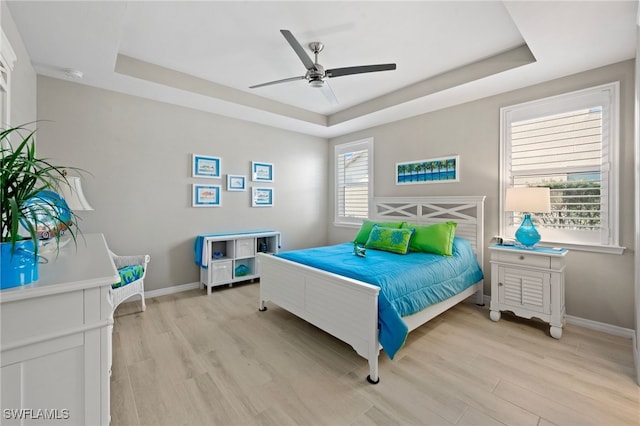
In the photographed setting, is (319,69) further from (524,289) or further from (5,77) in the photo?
(524,289)

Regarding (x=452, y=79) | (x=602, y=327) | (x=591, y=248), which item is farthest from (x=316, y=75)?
(x=602, y=327)

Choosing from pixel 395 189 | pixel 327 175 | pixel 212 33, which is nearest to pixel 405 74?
pixel 395 189

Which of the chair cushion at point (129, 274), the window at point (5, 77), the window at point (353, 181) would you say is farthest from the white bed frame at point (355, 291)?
the window at point (5, 77)

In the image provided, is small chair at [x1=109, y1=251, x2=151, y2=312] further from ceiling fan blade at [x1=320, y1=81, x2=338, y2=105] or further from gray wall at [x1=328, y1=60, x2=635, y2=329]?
gray wall at [x1=328, y1=60, x2=635, y2=329]

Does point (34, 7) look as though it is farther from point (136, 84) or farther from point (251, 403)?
point (251, 403)

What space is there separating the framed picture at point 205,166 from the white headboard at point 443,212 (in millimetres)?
2589

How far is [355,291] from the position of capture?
217 cm

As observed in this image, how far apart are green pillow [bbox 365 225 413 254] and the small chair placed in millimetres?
2605

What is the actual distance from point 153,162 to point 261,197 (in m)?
1.63

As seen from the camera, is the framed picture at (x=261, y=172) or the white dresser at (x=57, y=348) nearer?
the white dresser at (x=57, y=348)

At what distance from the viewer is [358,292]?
2146 mm

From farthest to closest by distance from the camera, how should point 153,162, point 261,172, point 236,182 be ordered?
1. point 261,172
2. point 236,182
3. point 153,162

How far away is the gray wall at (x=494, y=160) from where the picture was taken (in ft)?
8.69

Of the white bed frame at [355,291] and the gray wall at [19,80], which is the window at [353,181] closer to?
the white bed frame at [355,291]
